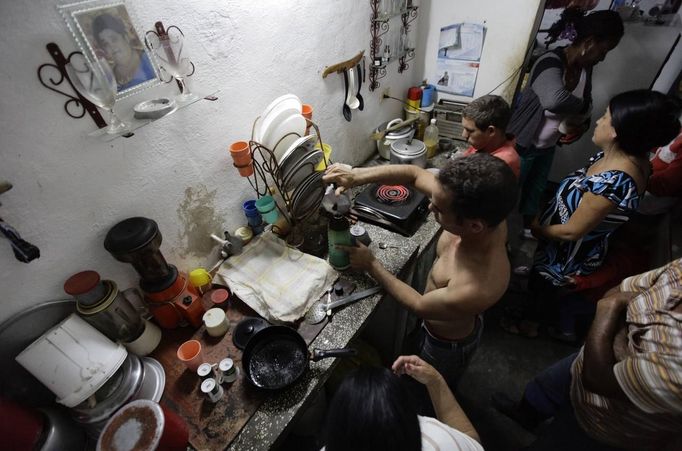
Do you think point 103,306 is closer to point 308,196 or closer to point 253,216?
point 253,216

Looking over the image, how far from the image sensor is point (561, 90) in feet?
6.45

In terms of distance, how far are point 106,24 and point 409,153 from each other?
1.66 m

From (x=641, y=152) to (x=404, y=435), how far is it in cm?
167

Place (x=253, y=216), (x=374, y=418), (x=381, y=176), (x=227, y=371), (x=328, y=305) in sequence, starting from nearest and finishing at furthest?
(x=374, y=418) < (x=227, y=371) < (x=328, y=305) < (x=253, y=216) < (x=381, y=176)

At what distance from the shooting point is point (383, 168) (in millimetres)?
1725

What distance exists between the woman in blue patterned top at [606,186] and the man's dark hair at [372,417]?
55.4 inches

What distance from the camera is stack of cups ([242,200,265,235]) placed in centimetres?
157

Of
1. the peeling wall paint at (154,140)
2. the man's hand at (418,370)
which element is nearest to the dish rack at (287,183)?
the peeling wall paint at (154,140)

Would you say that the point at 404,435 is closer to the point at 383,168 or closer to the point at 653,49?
the point at 383,168

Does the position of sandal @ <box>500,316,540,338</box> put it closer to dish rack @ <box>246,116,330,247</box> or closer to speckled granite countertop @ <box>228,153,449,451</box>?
speckled granite countertop @ <box>228,153,449,451</box>

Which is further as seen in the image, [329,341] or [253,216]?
[253,216]

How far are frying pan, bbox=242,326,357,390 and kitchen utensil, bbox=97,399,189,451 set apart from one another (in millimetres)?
270

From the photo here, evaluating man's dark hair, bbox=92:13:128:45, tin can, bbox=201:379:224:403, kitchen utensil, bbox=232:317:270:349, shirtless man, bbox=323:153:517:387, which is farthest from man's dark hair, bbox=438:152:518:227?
man's dark hair, bbox=92:13:128:45

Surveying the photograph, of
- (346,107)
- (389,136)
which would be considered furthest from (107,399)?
(389,136)
